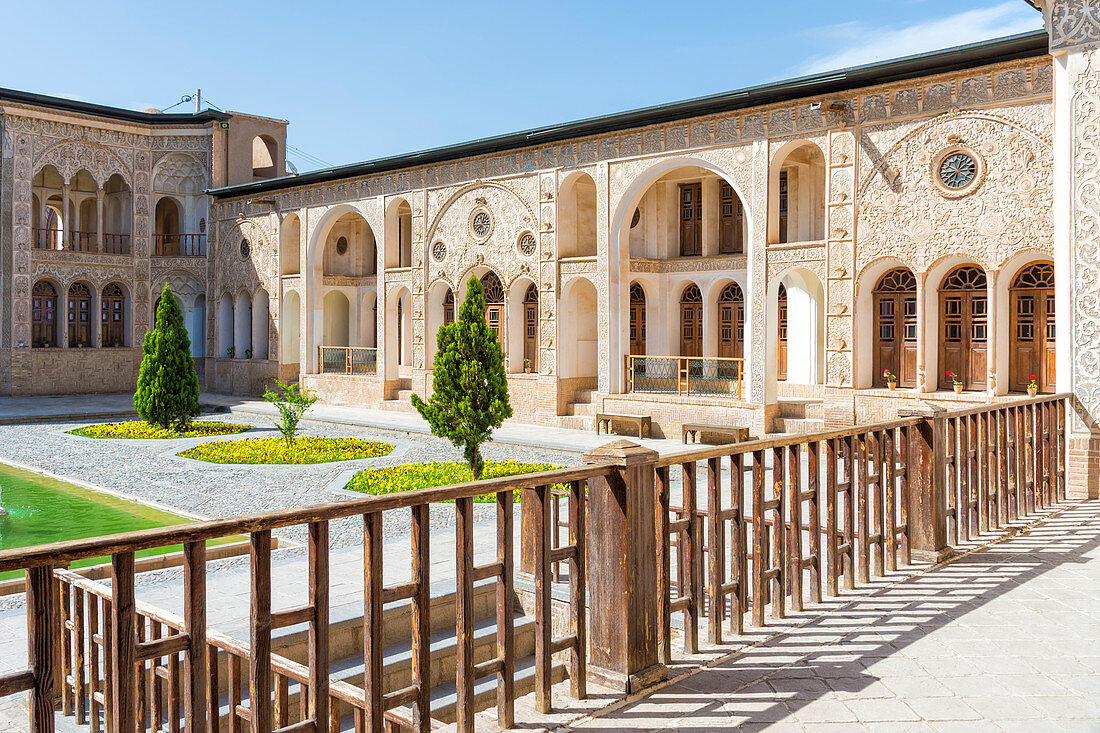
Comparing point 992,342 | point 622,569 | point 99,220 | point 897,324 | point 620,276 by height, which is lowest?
point 622,569

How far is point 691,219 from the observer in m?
18.2

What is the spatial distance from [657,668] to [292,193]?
2160 cm

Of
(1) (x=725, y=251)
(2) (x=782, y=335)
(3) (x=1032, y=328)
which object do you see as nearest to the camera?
(3) (x=1032, y=328)

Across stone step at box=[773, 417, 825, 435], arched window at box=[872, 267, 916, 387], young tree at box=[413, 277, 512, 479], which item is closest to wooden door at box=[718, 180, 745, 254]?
arched window at box=[872, 267, 916, 387]

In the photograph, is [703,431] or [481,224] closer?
→ [703,431]

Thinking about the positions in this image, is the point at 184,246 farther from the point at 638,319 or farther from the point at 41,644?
the point at 41,644

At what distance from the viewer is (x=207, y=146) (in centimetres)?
2580

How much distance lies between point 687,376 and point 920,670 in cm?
1222

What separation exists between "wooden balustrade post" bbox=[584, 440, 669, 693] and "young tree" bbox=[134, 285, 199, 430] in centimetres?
1451

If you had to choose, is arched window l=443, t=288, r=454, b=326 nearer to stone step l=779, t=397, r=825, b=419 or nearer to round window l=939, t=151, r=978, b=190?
stone step l=779, t=397, r=825, b=419

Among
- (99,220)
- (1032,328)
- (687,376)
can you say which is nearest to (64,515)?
(687,376)

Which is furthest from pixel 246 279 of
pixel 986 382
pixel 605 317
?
pixel 986 382

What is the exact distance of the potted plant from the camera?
13.4 metres

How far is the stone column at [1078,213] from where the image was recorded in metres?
8.05
